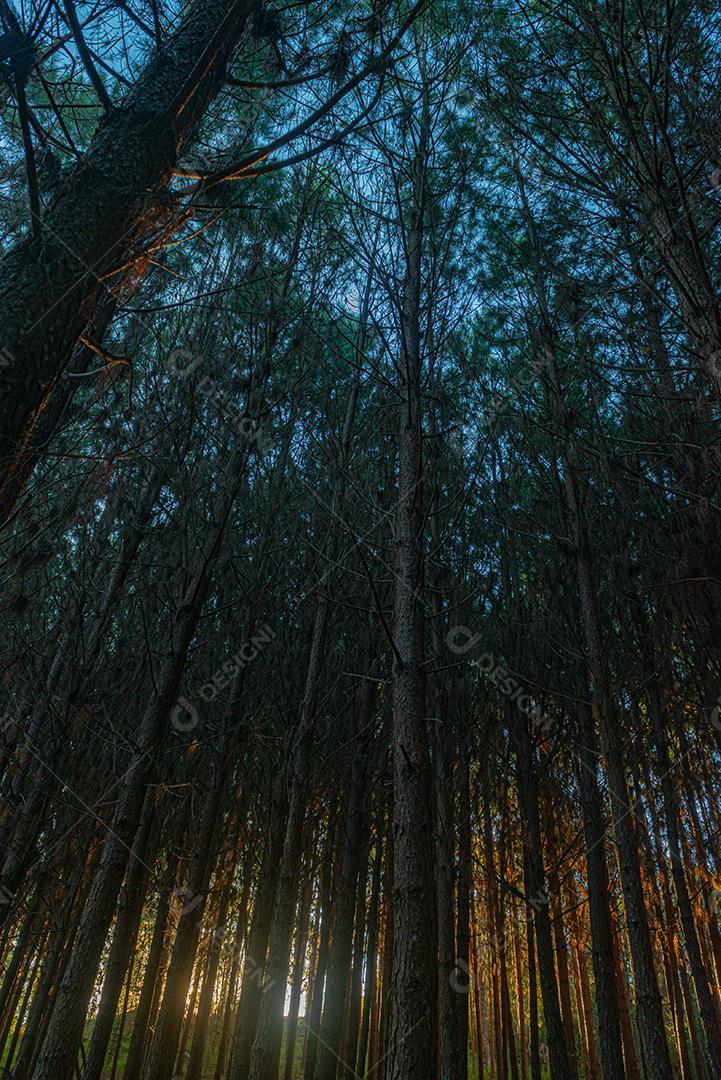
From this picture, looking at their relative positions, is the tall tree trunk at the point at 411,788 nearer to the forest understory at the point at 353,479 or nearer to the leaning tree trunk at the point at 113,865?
the forest understory at the point at 353,479

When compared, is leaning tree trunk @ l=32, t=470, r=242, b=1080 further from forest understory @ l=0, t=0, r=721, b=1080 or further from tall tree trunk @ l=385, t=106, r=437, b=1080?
tall tree trunk @ l=385, t=106, r=437, b=1080

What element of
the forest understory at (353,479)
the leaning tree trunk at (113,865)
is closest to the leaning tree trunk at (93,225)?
the forest understory at (353,479)

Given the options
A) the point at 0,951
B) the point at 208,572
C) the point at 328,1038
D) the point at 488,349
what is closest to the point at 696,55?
the point at 488,349

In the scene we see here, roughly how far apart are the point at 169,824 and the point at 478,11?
9.98 m

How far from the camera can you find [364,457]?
284 inches

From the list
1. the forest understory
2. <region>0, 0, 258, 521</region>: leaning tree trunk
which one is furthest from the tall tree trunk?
<region>0, 0, 258, 521</region>: leaning tree trunk

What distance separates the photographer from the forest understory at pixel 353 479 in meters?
2.36

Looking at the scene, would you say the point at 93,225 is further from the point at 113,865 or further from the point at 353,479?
the point at 353,479

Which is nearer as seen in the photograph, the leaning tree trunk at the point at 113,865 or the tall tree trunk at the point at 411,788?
the tall tree trunk at the point at 411,788

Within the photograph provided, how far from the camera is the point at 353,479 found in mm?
6371

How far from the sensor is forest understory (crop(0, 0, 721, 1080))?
2.36m

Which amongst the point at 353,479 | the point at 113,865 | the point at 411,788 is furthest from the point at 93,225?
the point at 353,479

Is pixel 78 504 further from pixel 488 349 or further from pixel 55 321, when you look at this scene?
pixel 488 349

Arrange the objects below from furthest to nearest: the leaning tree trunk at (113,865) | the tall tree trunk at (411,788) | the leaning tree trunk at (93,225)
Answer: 1. the leaning tree trunk at (113,865)
2. the tall tree trunk at (411,788)
3. the leaning tree trunk at (93,225)
